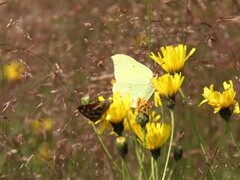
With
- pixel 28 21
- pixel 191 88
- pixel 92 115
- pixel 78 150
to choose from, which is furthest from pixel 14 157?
pixel 28 21

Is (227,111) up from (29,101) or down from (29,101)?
up

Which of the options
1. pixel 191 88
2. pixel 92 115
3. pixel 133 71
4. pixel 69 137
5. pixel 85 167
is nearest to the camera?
pixel 92 115

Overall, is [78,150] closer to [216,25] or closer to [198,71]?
[198,71]

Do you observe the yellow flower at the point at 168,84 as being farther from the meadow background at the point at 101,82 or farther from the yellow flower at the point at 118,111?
the meadow background at the point at 101,82

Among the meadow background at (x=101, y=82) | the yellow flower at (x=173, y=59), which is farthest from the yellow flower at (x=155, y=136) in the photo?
the meadow background at (x=101, y=82)

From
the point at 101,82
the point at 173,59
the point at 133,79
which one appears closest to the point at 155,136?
the point at 173,59

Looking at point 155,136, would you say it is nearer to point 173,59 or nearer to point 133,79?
point 173,59

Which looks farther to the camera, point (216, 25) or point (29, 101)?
point (29, 101)

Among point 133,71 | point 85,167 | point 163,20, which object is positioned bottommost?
point 85,167
